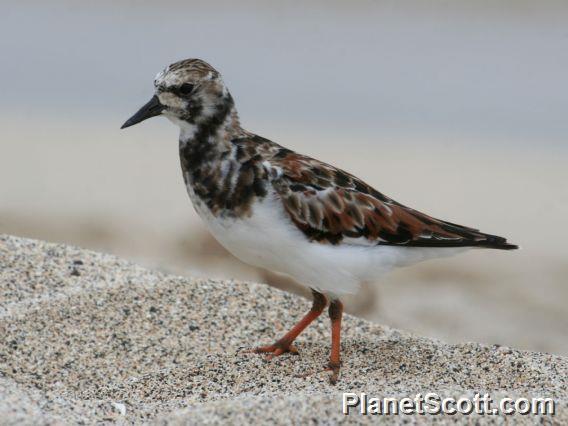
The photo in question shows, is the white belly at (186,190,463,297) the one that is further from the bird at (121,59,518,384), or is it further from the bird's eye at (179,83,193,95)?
the bird's eye at (179,83,193,95)

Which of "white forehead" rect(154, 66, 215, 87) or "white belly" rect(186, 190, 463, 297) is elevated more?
"white forehead" rect(154, 66, 215, 87)

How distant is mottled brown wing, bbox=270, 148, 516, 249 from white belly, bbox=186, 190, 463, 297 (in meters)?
0.05

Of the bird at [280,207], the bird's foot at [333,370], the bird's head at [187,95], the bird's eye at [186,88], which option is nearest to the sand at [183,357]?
the bird's foot at [333,370]

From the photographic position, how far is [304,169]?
4.60 meters

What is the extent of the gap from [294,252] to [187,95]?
81 centimetres

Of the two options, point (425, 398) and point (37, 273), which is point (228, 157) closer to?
point (425, 398)

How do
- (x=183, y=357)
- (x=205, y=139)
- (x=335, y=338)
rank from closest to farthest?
1. (x=205, y=139)
2. (x=335, y=338)
3. (x=183, y=357)

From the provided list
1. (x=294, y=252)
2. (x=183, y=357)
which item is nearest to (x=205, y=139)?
(x=294, y=252)

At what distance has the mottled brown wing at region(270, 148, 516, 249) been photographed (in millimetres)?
4469

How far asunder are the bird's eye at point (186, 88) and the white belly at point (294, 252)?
49cm

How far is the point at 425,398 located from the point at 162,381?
125 cm

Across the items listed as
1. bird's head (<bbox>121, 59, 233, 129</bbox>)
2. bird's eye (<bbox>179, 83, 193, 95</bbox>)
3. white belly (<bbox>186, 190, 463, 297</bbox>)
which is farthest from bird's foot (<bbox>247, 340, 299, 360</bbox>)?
bird's eye (<bbox>179, 83, 193, 95</bbox>)

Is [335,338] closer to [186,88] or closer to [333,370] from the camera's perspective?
[333,370]

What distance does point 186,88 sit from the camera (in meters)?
4.48
